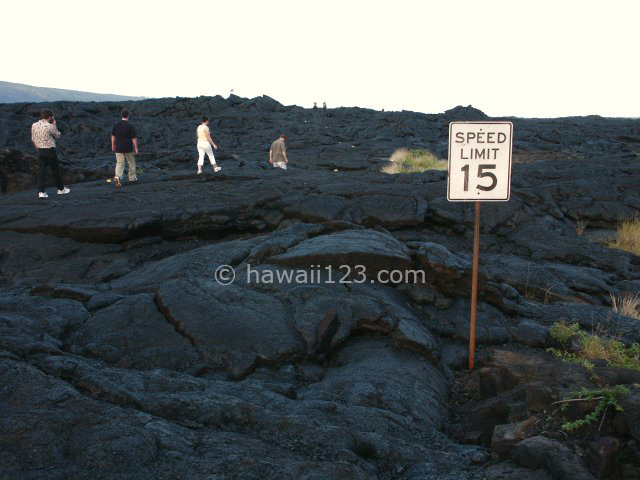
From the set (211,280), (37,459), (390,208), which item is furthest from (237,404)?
(390,208)

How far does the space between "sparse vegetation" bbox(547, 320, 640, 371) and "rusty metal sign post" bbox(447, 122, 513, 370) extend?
129 cm

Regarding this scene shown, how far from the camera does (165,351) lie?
19.0 ft

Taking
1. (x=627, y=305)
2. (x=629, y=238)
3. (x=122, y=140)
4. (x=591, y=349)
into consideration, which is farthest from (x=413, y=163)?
(x=591, y=349)

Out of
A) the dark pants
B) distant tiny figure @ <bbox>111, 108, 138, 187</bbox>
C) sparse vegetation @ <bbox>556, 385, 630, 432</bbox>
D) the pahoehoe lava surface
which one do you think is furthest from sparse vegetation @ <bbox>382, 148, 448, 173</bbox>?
sparse vegetation @ <bbox>556, 385, 630, 432</bbox>

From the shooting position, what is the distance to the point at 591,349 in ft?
20.8

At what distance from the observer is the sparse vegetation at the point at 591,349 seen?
6.09 meters

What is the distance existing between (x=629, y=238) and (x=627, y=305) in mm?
5565

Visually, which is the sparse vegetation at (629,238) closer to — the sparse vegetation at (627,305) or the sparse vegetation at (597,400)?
the sparse vegetation at (627,305)

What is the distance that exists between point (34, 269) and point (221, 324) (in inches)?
250

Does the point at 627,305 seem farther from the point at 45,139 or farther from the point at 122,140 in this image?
the point at 45,139

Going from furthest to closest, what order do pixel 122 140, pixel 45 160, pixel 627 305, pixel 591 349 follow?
pixel 122 140 < pixel 45 160 < pixel 627 305 < pixel 591 349

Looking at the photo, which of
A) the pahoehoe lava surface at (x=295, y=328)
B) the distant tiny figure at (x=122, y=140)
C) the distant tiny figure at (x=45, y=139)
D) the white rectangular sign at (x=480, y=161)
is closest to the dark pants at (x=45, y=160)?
the distant tiny figure at (x=45, y=139)

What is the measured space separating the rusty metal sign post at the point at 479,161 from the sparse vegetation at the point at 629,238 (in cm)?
826

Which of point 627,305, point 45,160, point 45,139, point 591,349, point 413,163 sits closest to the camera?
point 591,349
